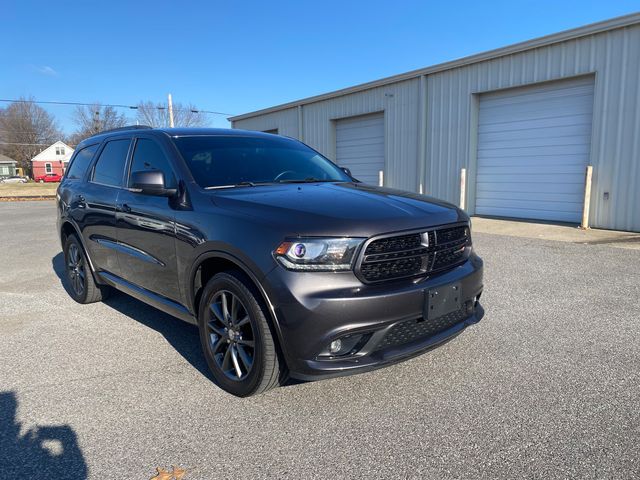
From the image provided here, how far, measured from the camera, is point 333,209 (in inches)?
111

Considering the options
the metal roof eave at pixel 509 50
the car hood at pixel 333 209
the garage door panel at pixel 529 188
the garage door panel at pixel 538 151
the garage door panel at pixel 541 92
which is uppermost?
the metal roof eave at pixel 509 50

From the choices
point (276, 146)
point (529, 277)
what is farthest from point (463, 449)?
point (529, 277)

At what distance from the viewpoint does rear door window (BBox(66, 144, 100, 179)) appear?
5.06 metres

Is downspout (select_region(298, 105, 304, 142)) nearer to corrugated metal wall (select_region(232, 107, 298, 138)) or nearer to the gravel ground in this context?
corrugated metal wall (select_region(232, 107, 298, 138))

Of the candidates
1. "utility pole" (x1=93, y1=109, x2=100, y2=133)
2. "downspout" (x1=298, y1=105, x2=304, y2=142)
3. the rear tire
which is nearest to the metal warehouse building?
"downspout" (x1=298, y1=105, x2=304, y2=142)

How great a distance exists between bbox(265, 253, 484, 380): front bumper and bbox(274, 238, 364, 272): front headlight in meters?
0.05

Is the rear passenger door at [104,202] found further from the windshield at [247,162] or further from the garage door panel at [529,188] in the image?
the garage door panel at [529,188]

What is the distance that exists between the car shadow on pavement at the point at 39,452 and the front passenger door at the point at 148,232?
119 centimetres

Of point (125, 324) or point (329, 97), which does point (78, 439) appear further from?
point (329, 97)

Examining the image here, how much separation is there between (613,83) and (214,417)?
1073 cm

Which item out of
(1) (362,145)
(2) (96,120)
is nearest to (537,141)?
(1) (362,145)

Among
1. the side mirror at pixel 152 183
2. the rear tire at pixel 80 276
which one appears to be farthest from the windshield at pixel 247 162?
the rear tire at pixel 80 276

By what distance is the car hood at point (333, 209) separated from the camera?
2.64 m

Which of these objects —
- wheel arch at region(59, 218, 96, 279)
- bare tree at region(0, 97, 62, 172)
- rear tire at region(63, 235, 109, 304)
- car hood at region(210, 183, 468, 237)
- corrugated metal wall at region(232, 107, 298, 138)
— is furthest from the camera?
bare tree at region(0, 97, 62, 172)
